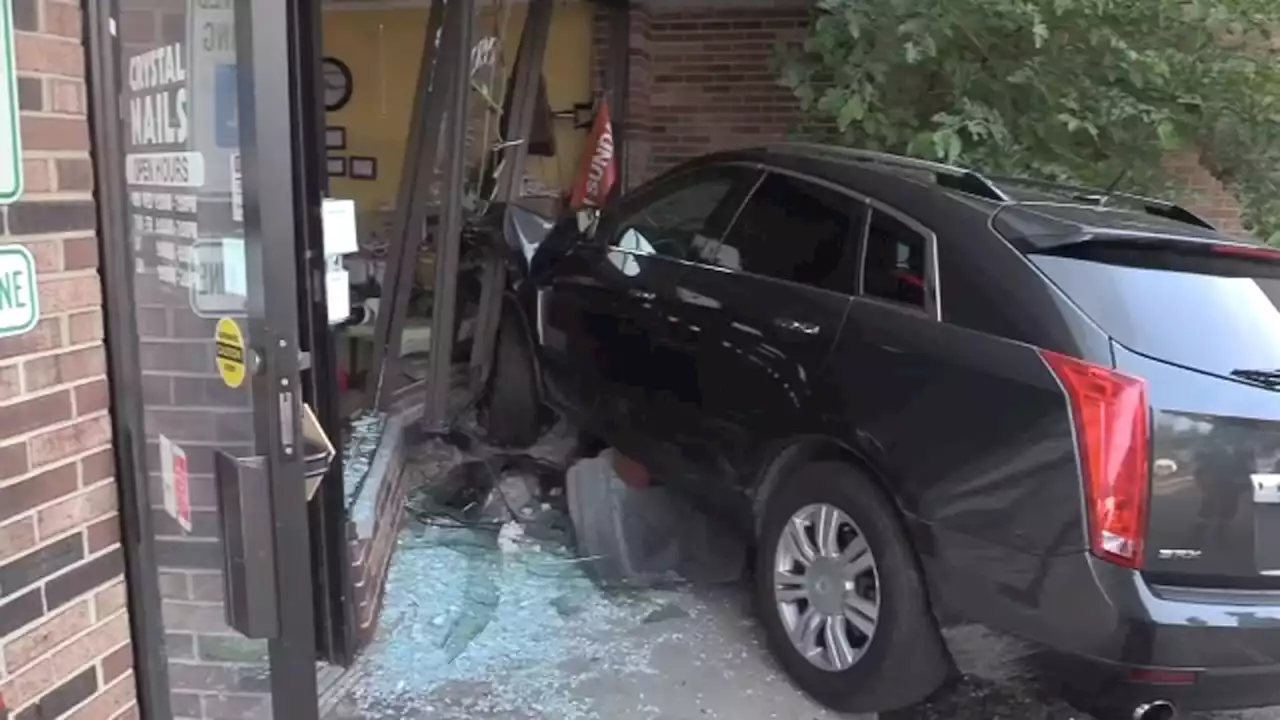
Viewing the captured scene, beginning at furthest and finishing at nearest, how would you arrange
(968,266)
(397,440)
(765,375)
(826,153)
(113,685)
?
(397,440)
(826,153)
(765,375)
(968,266)
(113,685)

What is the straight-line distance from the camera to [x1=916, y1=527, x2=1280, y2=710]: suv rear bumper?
2814 mm

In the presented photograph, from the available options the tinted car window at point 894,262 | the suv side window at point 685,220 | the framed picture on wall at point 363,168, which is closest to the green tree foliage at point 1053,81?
the suv side window at point 685,220

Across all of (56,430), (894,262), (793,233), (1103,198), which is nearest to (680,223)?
(793,233)

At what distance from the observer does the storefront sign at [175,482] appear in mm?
1994

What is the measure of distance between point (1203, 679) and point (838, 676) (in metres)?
1.08

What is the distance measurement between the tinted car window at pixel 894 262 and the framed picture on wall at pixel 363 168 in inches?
242

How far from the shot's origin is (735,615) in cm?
435

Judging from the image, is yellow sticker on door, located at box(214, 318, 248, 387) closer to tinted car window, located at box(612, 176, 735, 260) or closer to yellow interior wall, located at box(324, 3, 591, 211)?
tinted car window, located at box(612, 176, 735, 260)

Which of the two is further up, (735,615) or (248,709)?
(248,709)

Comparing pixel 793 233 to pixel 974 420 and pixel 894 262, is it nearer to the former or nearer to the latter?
pixel 894 262

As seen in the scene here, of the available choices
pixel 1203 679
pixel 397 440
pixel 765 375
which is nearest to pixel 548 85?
pixel 397 440

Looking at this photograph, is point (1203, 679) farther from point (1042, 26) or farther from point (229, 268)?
point (1042, 26)

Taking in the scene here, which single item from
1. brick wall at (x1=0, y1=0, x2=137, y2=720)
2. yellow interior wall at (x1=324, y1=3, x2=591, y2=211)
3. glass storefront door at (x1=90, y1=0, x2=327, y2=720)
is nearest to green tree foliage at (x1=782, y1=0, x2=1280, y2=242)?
yellow interior wall at (x1=324, y1=3, x2=591, y2=211)

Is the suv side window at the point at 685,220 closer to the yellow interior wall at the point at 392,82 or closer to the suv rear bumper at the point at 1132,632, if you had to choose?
the suv rear bumper at the point at 1132,632
